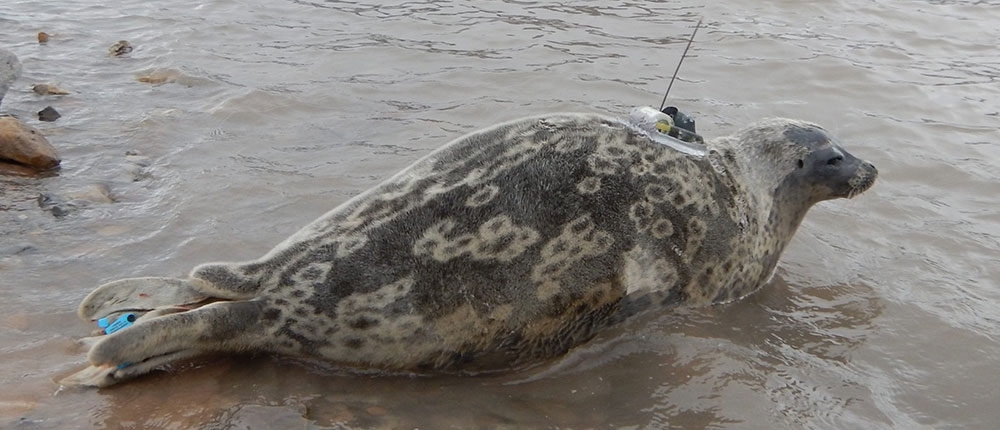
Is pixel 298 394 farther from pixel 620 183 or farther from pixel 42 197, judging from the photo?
pixel 42 197

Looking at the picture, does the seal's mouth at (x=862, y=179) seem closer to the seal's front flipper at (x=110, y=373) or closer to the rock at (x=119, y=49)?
the seal's front flipper at (x=110, y=373)

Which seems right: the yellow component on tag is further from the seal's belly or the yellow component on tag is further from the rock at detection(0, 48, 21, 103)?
the rock at detection(0, 48, 21, 103)

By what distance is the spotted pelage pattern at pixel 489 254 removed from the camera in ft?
11.1

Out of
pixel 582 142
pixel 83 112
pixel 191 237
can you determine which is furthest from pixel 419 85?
pixel 582 142

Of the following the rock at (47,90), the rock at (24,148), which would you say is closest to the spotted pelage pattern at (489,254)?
the rock at (24,148)

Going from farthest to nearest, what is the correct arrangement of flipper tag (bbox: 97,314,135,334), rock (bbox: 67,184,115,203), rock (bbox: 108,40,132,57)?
rock (bbox: 108,40,132,57)
rock (bbox: 67,184,115,203)
flipper tag (bbox: 97,314,135,334)

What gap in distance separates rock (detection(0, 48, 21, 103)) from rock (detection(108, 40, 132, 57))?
111 centimetres

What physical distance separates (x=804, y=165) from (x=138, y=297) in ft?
10.3

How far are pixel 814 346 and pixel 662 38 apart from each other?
15.9 feet

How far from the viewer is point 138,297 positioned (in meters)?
3.46

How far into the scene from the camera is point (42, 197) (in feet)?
15.4

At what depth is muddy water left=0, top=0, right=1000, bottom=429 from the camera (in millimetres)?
3432

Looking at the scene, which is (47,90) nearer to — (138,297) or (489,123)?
(489,123)

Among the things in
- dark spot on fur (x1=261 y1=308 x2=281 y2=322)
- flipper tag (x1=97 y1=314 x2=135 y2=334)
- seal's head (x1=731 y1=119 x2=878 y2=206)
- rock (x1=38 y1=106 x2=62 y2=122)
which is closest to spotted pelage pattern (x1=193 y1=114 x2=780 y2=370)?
dark spot on fur (x1=261 y1=308 x2=281 y2=322)
